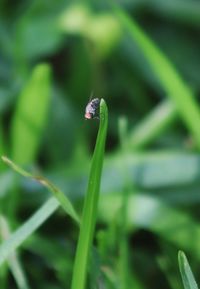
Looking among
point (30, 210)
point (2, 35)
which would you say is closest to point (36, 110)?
point (30, 210)

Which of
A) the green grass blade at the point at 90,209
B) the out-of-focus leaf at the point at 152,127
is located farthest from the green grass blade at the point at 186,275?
the out-of-focus leaf at the point at 152,127

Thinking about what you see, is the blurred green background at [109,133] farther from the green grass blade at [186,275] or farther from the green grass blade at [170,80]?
the green grass blade at [186,275]

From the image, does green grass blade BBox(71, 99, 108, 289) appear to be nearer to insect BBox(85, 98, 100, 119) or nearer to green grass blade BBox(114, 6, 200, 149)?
insect BBox(85, 98, 100, 119)

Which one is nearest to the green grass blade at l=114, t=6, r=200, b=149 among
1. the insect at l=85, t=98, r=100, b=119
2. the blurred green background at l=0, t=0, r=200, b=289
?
the blurred green background at l=0, t=0, r=200, b=289

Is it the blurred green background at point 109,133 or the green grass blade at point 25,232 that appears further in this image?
the blurred green background at point 109,133

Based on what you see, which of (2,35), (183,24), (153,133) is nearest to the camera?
(153,133)

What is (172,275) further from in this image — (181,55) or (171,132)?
(181,55)

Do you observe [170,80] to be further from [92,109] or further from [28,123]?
[92,109]
